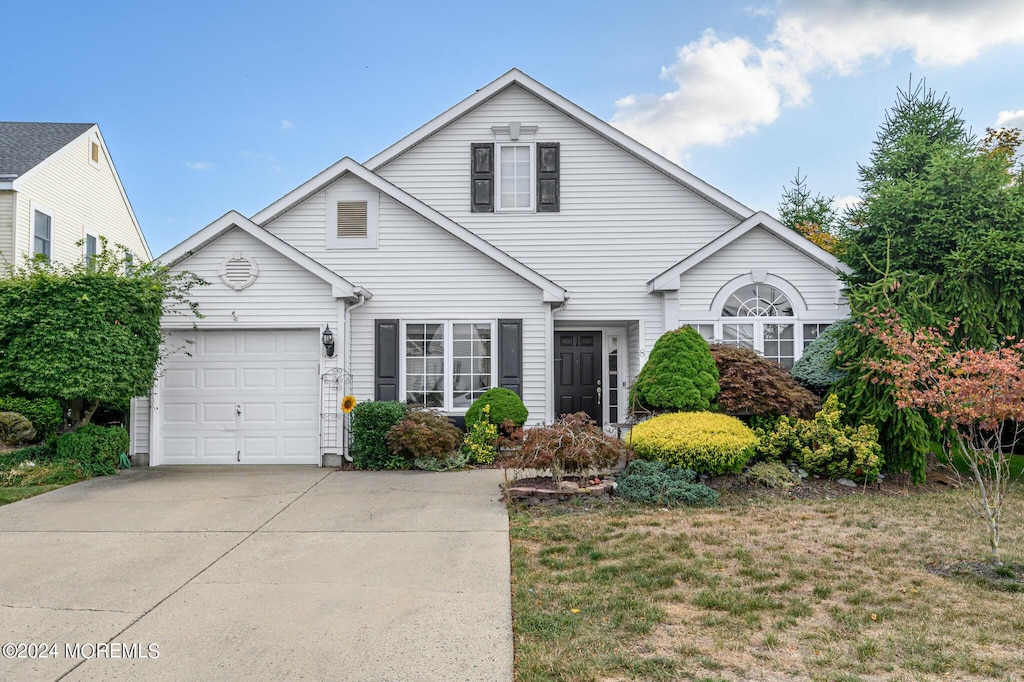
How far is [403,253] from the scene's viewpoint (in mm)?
11953

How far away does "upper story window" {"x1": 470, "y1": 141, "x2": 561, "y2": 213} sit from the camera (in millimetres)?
13164

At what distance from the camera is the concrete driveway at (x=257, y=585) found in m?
3.77

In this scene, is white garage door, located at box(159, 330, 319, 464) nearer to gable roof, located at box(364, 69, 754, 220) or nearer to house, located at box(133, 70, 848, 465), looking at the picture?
house, located at box(133, 70, 848, 465)

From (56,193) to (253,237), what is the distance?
34.1 ft

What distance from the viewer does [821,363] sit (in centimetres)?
1069

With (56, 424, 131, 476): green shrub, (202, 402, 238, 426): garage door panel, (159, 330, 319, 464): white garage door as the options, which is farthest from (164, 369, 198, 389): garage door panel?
(56, 424, 131, 476): green shrub

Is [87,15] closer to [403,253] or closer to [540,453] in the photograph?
[403,253]

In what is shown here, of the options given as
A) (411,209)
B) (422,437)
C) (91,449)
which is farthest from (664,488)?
(91,449)

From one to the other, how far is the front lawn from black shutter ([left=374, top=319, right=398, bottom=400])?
4.83 m

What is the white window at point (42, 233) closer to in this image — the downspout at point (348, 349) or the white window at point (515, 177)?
the downspout at point (348, 349)

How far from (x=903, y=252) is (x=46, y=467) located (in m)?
13.0

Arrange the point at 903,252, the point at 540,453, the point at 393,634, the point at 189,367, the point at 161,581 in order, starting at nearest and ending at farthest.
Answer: the point at 393,634, the point at 161,581, the point at 540,453, the point at 903,252, the point at 189,367

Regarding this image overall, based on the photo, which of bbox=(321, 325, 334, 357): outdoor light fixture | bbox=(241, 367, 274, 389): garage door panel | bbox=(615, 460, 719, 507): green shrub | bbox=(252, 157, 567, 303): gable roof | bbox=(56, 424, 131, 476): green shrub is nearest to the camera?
bbox=(615, 460, 719, 507): green shrub

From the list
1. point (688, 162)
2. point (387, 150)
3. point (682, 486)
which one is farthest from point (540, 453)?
point (688, 162)
